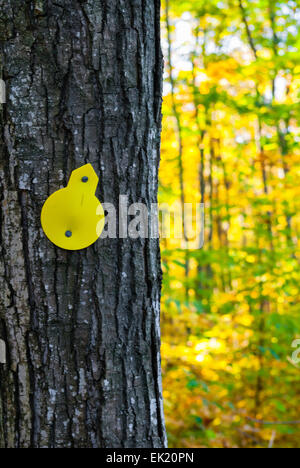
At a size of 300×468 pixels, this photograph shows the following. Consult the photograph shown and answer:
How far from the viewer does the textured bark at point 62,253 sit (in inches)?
38.6

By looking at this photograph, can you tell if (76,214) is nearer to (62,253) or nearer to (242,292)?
(62,253)

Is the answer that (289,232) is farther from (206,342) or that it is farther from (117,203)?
(117,203)

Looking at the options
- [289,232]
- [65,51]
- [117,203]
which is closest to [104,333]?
[117,203]

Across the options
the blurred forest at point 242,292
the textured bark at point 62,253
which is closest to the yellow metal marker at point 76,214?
the textured bark at point 62,253

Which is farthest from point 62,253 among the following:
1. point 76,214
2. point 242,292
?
point 242,292

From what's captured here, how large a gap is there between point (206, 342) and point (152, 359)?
2.36 metres

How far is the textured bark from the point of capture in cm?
98

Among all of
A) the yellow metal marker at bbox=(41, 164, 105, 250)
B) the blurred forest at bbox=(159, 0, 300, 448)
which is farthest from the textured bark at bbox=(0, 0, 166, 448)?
the blurred forest at bbox=(159, 0, 300, 448)

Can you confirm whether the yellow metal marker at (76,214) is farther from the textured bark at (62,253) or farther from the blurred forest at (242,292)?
the blurred forest at (242,292)

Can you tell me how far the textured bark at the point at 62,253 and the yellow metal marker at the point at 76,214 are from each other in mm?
18

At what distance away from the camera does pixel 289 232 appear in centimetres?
413

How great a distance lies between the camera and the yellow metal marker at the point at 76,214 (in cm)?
100

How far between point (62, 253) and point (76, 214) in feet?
0.33

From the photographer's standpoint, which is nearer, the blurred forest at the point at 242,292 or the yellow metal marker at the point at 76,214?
the yellow metal marker at the point at 76,214
